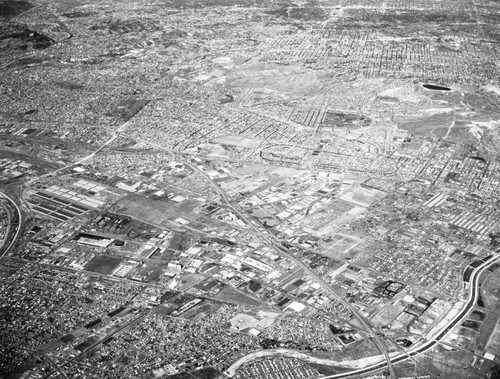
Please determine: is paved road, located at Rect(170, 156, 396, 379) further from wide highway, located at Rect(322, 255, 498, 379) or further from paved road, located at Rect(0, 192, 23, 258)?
paved road, located at Rect(0, 192, 23, 258)

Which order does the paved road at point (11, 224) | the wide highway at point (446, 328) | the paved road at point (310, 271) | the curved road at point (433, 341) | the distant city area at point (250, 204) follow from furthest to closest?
1. the paved road at point (11, 224)
2. the distant city area at point (250, 204)
3. the paved road at point (310, 271)
4. the wide highway at point (446, 328)
5. the curved road at point (433, 341)

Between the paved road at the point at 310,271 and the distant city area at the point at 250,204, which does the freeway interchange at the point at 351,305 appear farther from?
the distant city area at the point at 250,204

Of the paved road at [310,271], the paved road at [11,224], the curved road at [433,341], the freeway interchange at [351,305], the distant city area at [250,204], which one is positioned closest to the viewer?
the curved road at [433,341]

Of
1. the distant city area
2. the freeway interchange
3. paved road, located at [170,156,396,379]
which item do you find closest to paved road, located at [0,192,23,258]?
the freeway interchange

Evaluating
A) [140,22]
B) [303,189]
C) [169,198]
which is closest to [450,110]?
[303,189]

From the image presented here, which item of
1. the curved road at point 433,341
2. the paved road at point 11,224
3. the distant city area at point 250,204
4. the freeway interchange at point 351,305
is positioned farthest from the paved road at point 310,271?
the paved road at point 11,224

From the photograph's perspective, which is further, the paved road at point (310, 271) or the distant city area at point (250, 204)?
the distant city area at point (250, 204)

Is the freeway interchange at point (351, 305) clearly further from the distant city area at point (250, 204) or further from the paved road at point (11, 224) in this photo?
the distant city area at point (250, 204)

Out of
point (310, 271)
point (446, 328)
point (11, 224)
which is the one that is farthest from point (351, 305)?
point (11, 224)

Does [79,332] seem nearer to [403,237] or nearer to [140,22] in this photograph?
[403,237]
